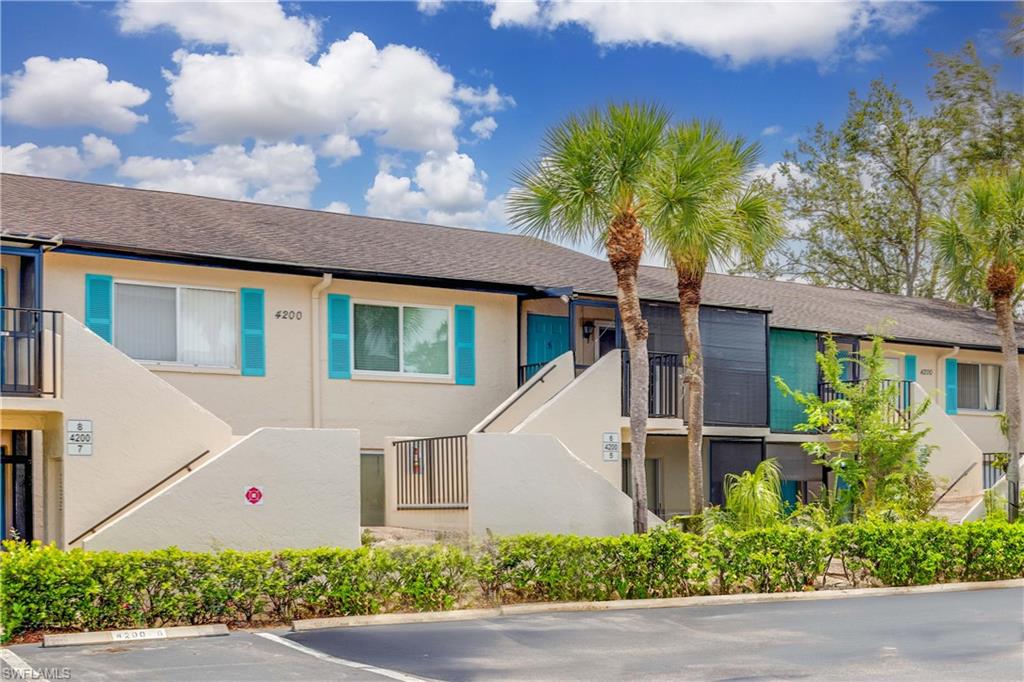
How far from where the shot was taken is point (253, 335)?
66.2 feet

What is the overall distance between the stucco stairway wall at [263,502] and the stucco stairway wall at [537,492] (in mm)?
2096

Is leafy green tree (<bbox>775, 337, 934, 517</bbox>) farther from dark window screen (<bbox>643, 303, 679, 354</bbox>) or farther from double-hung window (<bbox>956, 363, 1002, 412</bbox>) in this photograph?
double-hung window (<bbox>956, 363, 1002, 412</bbox>)

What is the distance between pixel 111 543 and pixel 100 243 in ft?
16.4

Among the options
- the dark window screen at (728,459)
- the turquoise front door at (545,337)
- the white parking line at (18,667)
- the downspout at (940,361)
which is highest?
the turquoise front door at (545,337)

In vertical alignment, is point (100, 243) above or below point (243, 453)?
above

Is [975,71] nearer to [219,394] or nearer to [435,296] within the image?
[435,296]

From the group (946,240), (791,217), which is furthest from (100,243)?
(791,217)

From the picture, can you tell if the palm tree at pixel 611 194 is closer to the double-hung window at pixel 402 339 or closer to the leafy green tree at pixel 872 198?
the double-hung window at pixel 402 339

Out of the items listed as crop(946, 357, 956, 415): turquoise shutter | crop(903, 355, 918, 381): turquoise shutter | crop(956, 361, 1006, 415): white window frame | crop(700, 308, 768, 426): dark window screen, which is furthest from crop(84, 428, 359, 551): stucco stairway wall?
crop(956, 361, 1006, 415): white window frame

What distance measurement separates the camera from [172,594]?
14.4m

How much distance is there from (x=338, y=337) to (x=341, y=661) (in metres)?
9.41

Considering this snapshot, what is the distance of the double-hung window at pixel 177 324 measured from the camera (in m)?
19.2

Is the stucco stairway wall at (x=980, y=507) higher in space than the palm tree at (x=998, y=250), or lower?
lower

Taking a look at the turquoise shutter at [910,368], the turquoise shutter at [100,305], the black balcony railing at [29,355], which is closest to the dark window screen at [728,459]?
the turquoise shutter at [910,368]
